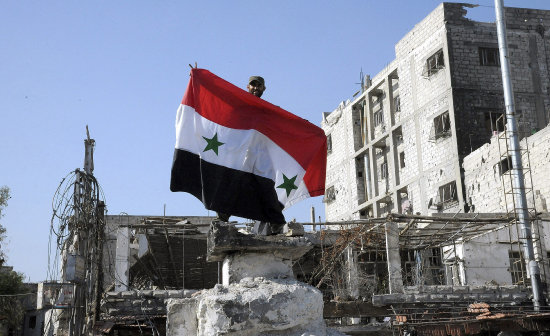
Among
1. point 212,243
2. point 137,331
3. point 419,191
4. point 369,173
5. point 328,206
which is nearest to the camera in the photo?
point 212,243

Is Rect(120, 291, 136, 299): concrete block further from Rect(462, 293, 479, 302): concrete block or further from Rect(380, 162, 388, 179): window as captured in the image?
Rect(380, 162, 388, 179): window

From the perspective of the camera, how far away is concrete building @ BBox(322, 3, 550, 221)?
30172 mm

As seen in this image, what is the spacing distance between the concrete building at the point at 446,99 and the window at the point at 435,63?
47mm

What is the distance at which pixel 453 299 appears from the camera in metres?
16.5

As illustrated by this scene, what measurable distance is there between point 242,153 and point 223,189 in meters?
0.38

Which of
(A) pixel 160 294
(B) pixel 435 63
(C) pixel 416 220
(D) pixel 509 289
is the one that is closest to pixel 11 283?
(A) pixel 160 294

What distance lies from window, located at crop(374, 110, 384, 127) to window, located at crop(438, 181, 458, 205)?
23.3 feet

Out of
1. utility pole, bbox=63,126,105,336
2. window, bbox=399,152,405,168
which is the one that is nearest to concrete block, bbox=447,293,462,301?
utility pole, bbox=63,126,105,336

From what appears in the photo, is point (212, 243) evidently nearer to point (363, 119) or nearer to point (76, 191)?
point (76, 191)

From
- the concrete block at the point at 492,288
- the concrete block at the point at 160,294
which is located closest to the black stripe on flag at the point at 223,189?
the concrete block at the point at 160,294

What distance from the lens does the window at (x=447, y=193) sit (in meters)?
29.6

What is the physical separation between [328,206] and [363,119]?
672 centimetres

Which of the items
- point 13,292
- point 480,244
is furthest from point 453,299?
point 13,292

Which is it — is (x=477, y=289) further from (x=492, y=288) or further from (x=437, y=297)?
(x=437, y=297)
